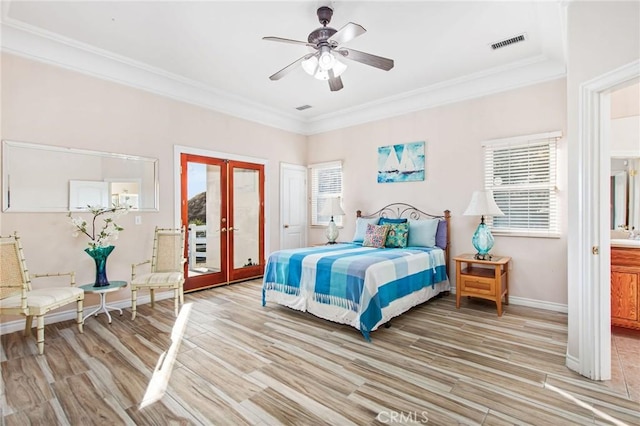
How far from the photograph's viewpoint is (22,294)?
2.78 metres

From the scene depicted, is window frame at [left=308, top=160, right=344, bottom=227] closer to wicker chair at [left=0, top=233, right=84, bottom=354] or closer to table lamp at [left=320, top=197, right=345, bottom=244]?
table lamp at [left=320, top=197, right=345, bottom=244]

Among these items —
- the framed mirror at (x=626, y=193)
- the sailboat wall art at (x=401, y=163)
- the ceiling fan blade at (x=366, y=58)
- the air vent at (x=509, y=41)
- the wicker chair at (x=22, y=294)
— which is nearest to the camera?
the wicker chair at (x=22, y=294)

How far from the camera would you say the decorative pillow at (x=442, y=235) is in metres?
4.48

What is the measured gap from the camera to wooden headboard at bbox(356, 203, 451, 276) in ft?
15.0

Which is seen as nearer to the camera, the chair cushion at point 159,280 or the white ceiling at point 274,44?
the white ceiling at point 274,44

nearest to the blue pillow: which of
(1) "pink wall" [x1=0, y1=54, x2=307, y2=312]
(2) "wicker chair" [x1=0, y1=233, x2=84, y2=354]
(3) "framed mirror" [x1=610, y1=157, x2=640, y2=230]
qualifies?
(3) "framed mirror" [x1=610, y1=157, x2=640, y2=230]

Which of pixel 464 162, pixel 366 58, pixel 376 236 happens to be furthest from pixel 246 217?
pixel 464 162

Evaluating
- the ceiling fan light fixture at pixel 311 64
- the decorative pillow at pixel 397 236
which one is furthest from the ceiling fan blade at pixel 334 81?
the decorative pillow at pixel 397 236

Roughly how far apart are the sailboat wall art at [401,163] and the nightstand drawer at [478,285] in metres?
1.74

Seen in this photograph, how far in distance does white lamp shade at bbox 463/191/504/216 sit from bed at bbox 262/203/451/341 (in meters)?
0.69

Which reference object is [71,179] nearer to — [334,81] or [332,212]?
[334,81]

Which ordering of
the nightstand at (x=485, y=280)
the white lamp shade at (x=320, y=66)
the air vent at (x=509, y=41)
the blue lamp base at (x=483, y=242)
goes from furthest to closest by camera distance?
the blue lamp base at (x=483, y=242), the nightstand at (x=485, y=280), the air vent at (x=509, y=41), the white lamp shade at (x=320, y=66)

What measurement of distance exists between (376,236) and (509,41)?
2781 mm

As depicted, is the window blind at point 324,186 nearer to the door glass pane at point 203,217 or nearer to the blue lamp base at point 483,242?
the door glass pane at point 203,217
